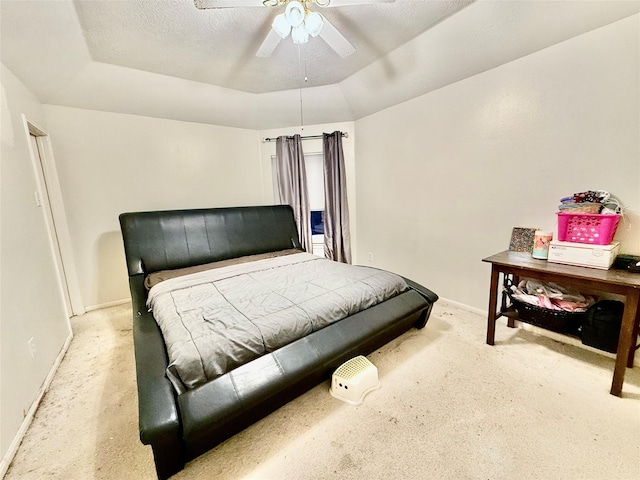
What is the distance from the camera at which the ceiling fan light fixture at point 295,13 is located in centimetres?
142

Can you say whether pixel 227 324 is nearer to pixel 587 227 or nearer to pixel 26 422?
Answer: pixel 26 422

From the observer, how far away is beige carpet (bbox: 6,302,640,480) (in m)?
1.22

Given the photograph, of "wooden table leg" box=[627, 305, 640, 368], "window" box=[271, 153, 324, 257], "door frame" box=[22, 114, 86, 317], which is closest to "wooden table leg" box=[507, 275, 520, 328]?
"wooden table leg" box=[627, 305, 640, 368]

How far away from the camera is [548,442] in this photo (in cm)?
131

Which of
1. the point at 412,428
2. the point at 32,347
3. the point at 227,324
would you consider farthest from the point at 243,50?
the point at 412,428

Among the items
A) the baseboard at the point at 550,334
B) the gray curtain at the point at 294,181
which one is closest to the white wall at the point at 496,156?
the baseboard at the point at 550,334

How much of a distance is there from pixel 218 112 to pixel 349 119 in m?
1.78

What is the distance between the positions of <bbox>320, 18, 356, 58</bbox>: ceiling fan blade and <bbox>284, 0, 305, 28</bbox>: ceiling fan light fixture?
210mm

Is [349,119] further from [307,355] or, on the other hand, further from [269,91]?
[307,355]

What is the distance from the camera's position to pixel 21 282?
1.71 meters

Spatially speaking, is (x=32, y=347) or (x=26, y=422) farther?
(x=32, y=347)

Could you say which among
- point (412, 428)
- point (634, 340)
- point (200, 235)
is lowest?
point (412, 428)

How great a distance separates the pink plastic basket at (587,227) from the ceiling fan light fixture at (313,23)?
2038mm

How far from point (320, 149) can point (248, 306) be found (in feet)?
9.37
